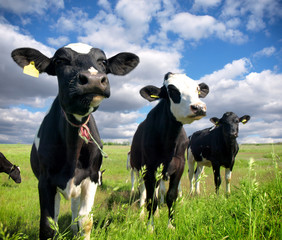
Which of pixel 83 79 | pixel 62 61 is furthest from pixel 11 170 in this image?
pixel 83 79

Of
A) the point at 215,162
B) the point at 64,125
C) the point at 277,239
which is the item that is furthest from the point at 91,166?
the point at 215,162

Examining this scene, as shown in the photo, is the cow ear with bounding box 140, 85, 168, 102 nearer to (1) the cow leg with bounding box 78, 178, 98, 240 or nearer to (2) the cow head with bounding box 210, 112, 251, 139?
(1) the cow leg with bounding box 78, 178, 98, 240

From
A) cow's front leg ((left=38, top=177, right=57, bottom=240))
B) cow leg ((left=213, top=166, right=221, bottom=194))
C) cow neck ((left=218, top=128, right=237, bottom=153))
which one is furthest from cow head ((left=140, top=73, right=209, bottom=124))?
cow neck ((left=218, top=128, right=237, bottom=153))

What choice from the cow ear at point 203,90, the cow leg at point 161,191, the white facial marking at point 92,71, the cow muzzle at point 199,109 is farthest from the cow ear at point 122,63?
the cow leg at point 161,191

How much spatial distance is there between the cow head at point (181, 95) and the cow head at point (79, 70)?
47.8 inches

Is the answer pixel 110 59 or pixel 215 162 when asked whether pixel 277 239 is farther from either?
pixel 215 162

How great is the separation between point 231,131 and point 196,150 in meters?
2.26

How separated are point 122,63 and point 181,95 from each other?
1402 millimetres

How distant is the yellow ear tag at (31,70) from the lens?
311cm

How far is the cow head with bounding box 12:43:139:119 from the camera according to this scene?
234cm

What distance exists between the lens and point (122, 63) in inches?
142

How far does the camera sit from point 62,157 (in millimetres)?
3188

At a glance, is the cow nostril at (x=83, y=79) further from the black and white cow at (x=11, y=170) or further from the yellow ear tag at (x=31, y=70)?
the black and white cow at (x=11, y=170)

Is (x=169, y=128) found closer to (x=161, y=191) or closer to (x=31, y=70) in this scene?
(x=31, y=70)
